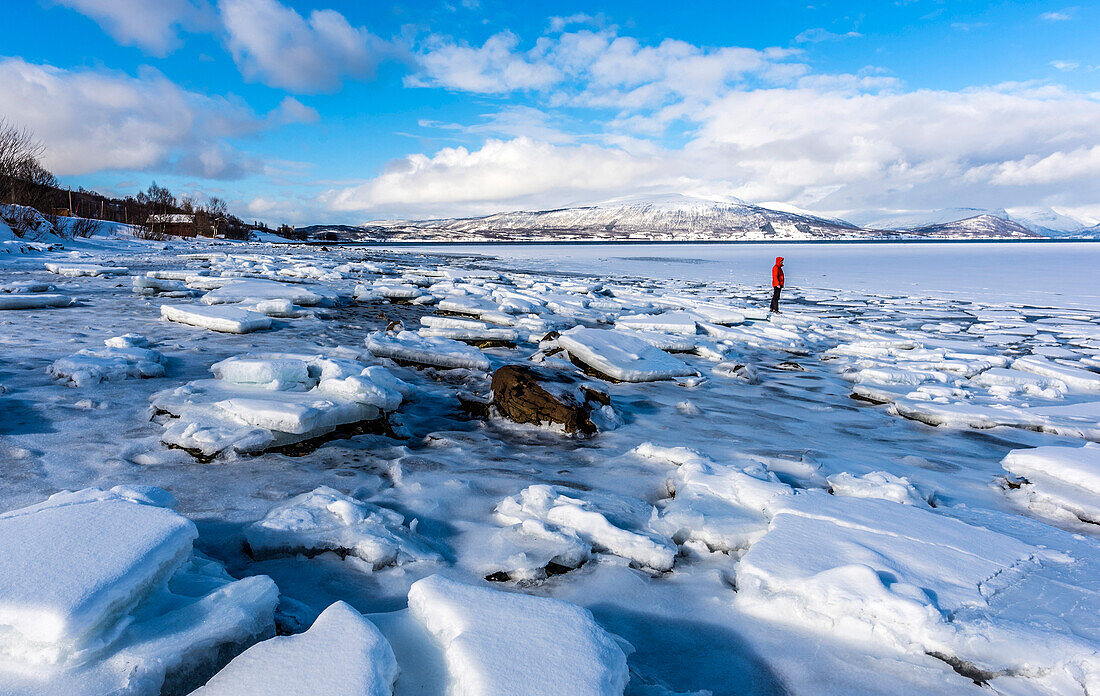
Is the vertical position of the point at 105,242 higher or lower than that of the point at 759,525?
higher

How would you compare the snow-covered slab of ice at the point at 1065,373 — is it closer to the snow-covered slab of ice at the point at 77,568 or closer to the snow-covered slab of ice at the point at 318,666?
the snow-covered slab of ice at the point at 318,666

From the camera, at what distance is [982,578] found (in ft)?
6.68

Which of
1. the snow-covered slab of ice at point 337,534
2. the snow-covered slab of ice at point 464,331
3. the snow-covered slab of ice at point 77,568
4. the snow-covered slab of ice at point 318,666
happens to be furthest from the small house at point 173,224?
the snow-covered slab of ice at point 318,666

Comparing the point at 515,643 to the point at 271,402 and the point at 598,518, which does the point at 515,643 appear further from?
the point at 271,402

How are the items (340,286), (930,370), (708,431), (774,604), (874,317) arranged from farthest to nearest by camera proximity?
(340,286), (874,317), (930,370), (708,431), (774,604)

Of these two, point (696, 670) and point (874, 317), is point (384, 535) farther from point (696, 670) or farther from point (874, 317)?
point (874, 317)

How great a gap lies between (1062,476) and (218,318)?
7.74 m

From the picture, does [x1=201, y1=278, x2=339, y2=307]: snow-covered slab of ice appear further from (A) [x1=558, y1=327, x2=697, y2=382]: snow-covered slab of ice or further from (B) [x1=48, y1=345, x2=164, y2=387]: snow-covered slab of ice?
(A) [x1=558, y1=327, x2=697, y2=382]: snow-covered slab of ice

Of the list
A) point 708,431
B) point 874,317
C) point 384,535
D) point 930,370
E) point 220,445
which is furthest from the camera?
point 874,317

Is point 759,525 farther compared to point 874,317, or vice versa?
point 874,317

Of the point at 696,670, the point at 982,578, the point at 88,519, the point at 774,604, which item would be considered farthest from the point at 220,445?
the point at 982,578

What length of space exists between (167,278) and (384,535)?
12.2 metres

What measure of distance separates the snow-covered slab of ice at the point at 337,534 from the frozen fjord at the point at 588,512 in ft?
0.04

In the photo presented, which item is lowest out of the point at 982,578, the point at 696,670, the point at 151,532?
the point at 696,670
